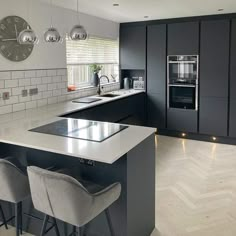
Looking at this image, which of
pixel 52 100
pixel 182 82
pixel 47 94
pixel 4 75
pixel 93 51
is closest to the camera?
pixel 4 75

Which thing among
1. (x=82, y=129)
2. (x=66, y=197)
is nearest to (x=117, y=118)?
(x=82, y=129)

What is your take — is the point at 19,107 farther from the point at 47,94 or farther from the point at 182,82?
the point at 182,82

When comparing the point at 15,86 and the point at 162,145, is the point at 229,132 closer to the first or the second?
the point at 162,145

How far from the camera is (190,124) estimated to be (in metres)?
5.50

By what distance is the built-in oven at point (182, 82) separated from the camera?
532cm

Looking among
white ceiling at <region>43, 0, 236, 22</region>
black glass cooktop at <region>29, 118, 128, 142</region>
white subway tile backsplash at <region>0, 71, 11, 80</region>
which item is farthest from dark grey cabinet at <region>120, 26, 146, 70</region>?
black glass cooktop at <region>29, 118, 128, 142</region>

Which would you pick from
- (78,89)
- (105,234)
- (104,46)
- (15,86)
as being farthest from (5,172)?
(104,46)

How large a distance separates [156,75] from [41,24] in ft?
8.39

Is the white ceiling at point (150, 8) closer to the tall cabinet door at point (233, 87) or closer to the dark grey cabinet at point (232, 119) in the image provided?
the tall cabinet door at point (233, 87)

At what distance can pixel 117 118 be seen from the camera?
15.8 ft

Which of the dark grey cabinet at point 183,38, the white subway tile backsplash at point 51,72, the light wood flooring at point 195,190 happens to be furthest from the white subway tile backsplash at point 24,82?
the dark grey cabinet at point 183,38

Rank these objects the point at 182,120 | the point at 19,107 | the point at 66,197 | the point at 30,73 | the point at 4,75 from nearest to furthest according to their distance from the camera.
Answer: the point at 66,197 < the point at 4,75 < the point at 19,107 < the point at 30,73 < the point at 182,120

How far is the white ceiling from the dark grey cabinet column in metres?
0.33

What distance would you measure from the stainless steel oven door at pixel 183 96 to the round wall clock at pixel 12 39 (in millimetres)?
2954
